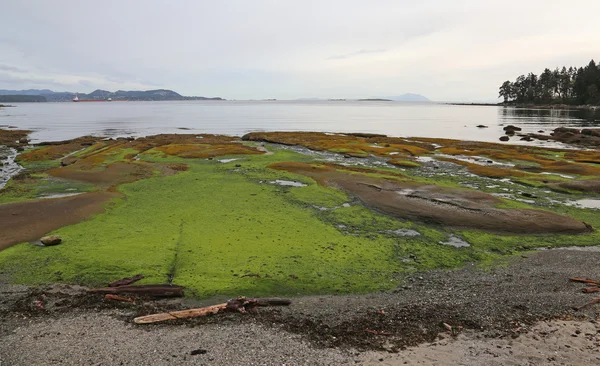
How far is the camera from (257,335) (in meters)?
11.5

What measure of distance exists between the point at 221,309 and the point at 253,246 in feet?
20.6

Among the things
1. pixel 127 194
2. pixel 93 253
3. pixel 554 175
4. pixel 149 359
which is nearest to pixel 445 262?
pixel 149 359

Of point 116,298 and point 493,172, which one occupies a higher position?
→ point 493,172

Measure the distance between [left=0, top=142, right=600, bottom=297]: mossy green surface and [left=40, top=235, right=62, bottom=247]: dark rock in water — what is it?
35 centimetres

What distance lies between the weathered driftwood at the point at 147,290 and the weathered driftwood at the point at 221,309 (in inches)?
65.9

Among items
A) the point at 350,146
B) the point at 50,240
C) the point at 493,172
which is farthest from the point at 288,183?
the point at 350,146

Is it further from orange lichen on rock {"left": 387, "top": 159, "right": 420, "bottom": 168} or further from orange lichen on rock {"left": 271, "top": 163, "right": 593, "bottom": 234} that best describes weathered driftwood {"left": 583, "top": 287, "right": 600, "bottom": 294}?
orange lichen on rock {"left": 387, "top": 159, "right": 420, "bottom": 168}

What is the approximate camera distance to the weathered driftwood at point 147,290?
14.2 m

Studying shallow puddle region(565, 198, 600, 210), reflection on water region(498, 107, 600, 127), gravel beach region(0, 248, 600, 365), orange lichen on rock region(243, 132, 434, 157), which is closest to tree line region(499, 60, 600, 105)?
reflection on water region(498, 107, 600, 127)

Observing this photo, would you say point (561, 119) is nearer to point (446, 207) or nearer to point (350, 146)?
point (350, 146)

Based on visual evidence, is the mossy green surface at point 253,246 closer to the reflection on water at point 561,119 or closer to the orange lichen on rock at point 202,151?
the orange lichen on rock at point 202,151

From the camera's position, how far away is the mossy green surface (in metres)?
15.7

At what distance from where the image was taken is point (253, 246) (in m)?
19.1

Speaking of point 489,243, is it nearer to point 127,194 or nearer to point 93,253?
point 93,253
